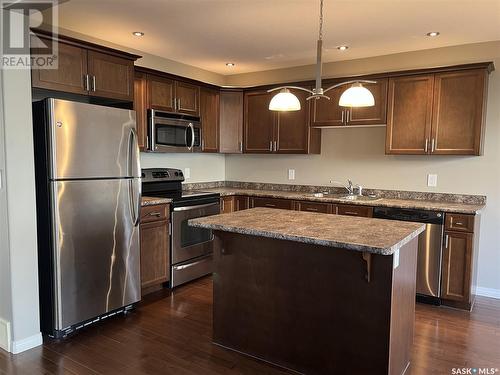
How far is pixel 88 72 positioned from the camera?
3145 millimetres

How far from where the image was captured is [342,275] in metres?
2.25

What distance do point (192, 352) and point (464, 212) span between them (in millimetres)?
2625

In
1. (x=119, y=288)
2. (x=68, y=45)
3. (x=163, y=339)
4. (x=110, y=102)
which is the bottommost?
(x=163, y=339)

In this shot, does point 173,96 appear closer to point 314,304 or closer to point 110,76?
point 110,76

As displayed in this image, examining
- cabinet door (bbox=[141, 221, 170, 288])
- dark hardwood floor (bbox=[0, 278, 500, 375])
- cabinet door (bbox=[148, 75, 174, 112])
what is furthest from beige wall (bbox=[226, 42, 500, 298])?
cabinet door (bbox=[141, 221, 170, 288])

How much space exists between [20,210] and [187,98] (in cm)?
236

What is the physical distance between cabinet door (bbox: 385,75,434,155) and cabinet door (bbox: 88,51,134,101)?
2605mm

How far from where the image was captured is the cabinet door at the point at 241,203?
4797 mm

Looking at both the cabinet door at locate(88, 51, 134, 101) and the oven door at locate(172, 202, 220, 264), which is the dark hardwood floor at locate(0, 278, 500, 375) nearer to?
the oven door at locate(172, 202, 220, 264)

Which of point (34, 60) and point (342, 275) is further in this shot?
point (34, 60)

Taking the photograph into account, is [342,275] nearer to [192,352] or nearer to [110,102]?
[192,352]

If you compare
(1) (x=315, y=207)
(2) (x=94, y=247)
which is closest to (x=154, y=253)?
(2) (x=94, y=247)

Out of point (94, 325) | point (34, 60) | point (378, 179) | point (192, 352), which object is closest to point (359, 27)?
point (378, 179)

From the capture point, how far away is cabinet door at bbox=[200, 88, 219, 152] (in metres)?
4.76
